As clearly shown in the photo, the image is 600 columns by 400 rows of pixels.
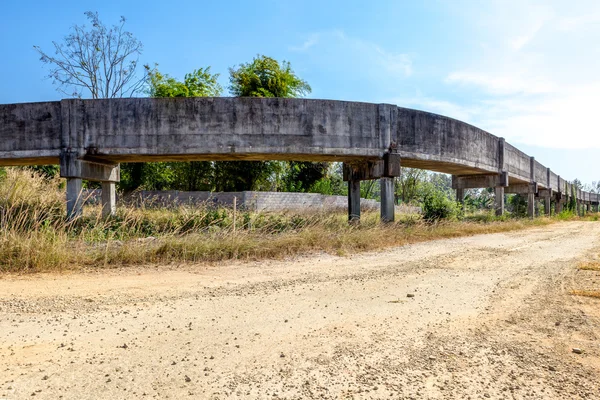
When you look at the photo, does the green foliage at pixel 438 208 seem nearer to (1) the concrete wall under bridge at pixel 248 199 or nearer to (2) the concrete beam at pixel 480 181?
(2) the concrete beam at pixel 480 181

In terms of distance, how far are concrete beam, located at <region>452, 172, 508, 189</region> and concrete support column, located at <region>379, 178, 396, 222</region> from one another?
889cm

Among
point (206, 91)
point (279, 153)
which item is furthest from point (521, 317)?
point (206, 91)

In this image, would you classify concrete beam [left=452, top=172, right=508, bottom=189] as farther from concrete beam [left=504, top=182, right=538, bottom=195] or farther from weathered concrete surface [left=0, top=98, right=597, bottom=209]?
weathered concrete surface [left=0, top=98, right=597, bottom=209]

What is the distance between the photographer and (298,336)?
3.45 meters

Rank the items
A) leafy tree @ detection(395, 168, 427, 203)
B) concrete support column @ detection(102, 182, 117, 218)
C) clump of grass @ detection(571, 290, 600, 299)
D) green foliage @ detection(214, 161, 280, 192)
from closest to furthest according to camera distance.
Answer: clump of grass @ detection(571, 290, 600, 299) < concrete support column @ detection(102, 182, 117, 218) < green foliage @ detection(214, 161, 280, 192) < leafy tree @ detection(395, 168, 427, 203)

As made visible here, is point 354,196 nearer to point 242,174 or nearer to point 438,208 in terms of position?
point 438,208

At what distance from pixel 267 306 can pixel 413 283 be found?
2.47m

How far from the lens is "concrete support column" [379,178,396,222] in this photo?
13123 millimetres

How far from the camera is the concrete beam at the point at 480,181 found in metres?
19.0

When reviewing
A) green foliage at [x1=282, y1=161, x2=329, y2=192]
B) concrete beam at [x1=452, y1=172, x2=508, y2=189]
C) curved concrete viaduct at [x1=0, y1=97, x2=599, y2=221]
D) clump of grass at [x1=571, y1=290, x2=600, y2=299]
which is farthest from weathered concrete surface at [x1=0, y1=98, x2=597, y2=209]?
green foliage at [x1=282, y1=161, x2=329, y2=192]

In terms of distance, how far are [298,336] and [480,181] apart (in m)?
19.2

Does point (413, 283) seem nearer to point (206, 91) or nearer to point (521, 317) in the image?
point (521, 317)

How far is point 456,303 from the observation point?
4.57m

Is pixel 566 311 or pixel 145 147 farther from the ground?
pixel 145 147
